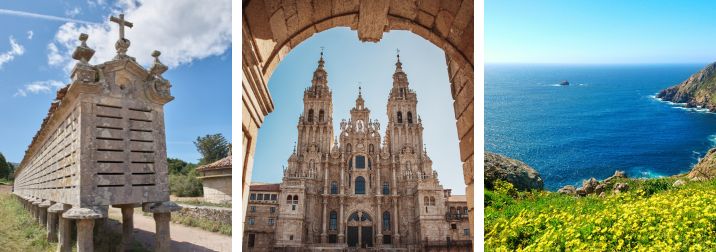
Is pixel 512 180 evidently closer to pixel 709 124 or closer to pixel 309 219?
pixel 709 124

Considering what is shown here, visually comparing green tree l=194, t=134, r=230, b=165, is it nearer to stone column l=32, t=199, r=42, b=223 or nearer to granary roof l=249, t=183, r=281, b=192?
stone column l=32, t=199, r=42, b=223

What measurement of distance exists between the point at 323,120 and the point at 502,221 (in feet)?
76.9

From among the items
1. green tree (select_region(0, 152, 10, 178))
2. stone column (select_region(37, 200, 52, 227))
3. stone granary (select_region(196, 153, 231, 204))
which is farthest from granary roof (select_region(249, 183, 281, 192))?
stone column (select_region(37, 200, 52, 227))

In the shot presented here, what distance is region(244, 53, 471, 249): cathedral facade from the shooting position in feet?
77.9

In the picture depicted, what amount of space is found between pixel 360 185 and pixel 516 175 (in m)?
21.2

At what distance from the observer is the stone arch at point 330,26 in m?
2.65

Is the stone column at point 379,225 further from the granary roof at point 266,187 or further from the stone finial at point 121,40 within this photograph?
the stone finial at point 121,40

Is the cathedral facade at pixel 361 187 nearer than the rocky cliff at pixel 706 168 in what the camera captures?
No

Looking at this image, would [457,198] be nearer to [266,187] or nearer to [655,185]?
[266,187]

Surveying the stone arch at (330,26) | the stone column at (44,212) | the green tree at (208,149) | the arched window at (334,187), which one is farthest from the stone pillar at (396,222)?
the stone arch at (330,26)

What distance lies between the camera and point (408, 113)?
28500 millimetres

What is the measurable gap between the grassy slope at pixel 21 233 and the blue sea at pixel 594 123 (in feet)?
19.4

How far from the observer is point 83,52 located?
4.41 m

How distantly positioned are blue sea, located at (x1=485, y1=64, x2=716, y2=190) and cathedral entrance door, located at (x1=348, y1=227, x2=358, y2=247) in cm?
1966
